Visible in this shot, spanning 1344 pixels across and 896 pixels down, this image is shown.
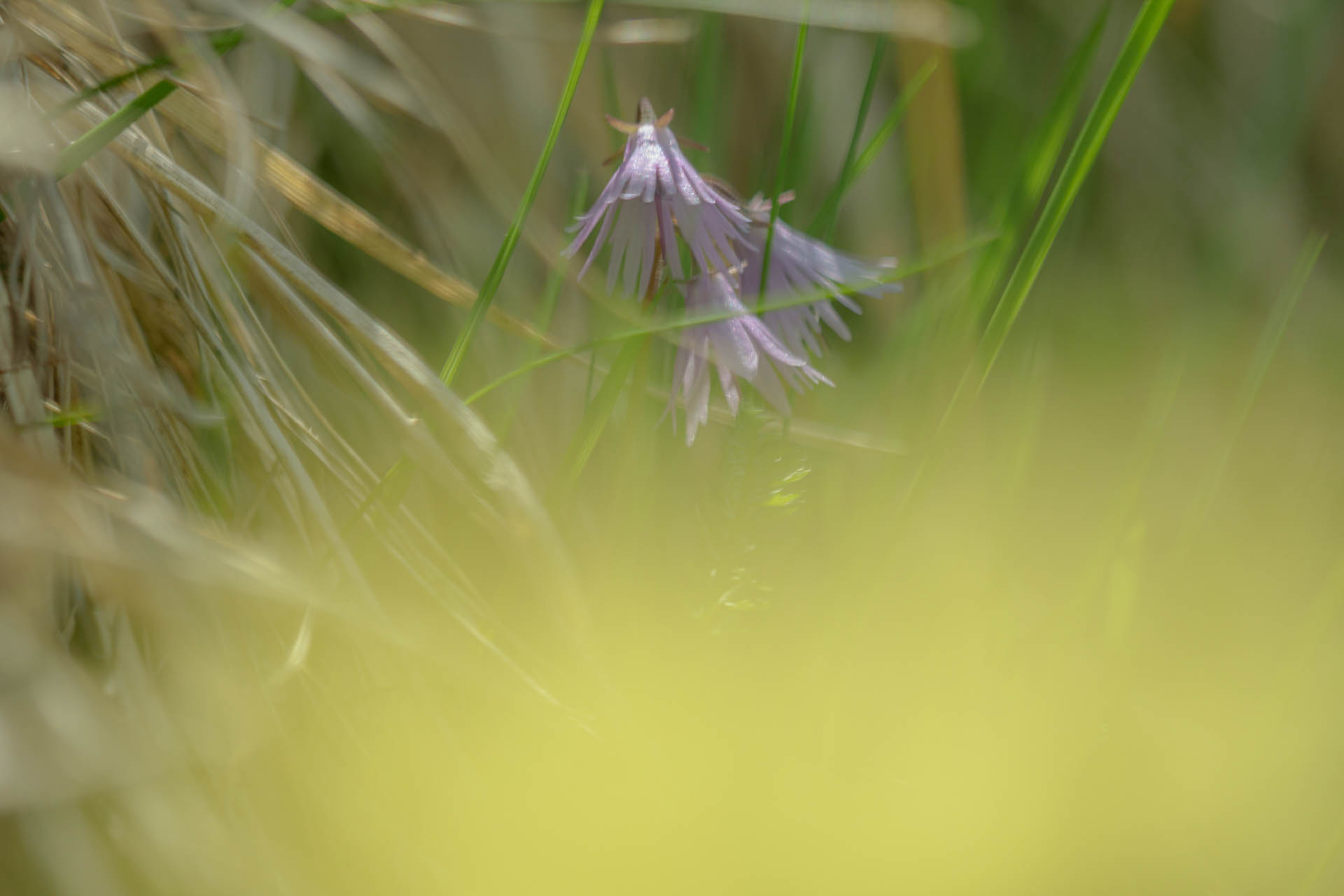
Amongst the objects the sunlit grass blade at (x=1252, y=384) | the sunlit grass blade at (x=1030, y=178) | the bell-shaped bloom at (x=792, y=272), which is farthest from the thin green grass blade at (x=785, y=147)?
the sunlit grass blade at (x=1252, y=384)

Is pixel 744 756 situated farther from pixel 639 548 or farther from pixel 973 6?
pixel 973 6

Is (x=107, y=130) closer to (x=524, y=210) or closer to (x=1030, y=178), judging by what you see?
(x=524, y=210)

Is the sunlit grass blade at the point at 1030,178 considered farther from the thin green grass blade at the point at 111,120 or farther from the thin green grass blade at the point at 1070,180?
the thin green grass blade at the point at 111,120

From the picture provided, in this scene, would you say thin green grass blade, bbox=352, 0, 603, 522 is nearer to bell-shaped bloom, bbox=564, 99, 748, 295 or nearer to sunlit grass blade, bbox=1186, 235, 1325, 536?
bell-shaped bloom, bbox=564, 99, 748, 295

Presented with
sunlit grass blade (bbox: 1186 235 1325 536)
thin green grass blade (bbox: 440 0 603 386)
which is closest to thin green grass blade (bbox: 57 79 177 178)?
thin green grass blade (bbox: 440 0 603 386)

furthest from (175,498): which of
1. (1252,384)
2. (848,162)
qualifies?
(1252,384)
